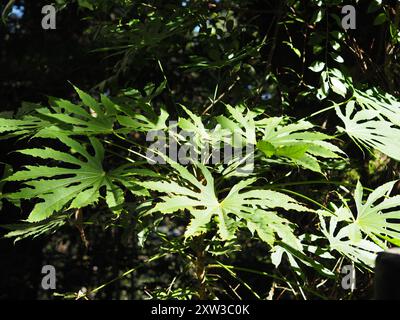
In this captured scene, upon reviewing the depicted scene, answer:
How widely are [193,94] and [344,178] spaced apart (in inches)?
52.9

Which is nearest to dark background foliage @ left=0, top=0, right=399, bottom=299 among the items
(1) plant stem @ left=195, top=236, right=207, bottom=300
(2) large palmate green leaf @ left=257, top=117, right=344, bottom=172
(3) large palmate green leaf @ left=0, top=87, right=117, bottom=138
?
(1) plant stem @ left=195, top=236, right=207, bottom=300

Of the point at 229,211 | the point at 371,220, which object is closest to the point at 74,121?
the point at 229,211

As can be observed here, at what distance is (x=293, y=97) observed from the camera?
2.17 m

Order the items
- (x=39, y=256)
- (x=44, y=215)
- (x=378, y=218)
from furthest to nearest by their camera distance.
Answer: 1. (x=39, y=256)
2. (x=378, y=218)
3. (x=44, y=215)

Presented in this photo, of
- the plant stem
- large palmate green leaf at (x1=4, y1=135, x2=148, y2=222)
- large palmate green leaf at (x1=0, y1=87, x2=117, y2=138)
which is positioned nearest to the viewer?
large palmate green leaf at (x1=4, y1=135, x2=148, y2=222)

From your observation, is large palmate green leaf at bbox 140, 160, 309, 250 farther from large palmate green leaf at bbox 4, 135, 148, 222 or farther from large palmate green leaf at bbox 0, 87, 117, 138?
large palmate green leaf at bbox 0, 87, 117, 138

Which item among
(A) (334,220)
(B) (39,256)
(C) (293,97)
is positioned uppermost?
(C) (293,97)

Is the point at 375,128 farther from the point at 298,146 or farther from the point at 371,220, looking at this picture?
the point at 298,146

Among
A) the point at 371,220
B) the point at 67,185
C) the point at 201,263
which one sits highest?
the point at 67,185

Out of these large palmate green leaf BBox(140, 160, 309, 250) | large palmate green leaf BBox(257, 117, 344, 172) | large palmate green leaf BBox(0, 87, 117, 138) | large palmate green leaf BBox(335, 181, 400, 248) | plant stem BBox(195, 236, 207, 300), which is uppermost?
large palmate green leaf BBox(0, 87, 117, 138)

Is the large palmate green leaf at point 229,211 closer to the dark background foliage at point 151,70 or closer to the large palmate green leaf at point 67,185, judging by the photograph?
the large palmate green leaf at point 67,185
